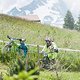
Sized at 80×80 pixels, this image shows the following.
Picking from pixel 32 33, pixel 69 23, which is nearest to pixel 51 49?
pixel 32 33

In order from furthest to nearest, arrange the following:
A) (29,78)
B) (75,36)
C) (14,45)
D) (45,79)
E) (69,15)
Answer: (69,15)
(75,36)
(14,45)
(45,79)
(29,78)

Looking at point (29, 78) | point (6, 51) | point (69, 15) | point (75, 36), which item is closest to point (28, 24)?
point (75, 36)

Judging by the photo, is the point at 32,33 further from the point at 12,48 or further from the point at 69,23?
the point at 69,23

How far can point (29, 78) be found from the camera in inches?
67.3

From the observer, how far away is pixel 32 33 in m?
32.6

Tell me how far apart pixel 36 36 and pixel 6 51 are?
579 inches

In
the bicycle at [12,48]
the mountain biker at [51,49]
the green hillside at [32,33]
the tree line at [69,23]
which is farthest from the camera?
the tree line at [69,23]

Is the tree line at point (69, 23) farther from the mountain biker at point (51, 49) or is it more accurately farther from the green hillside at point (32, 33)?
the mountain biker at point (51, 49)

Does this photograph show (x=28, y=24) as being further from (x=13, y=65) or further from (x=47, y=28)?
(x=13, y=65)

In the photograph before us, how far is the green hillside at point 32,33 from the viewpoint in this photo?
29422 mm

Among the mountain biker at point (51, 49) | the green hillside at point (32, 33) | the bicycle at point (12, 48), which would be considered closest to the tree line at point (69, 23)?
the green hillside at point (32, 33)

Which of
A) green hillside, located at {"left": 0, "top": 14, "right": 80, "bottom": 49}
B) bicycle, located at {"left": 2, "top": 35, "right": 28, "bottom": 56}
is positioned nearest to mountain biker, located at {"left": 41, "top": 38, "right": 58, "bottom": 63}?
bicycle, located at {"left": 2, "top": 35, "right": 28, "bottom": 56}

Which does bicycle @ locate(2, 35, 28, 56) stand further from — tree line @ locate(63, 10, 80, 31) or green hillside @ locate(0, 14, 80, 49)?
tree line @ locate(63, 10, 80, 31)

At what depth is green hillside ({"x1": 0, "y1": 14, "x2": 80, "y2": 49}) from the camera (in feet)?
96.5
